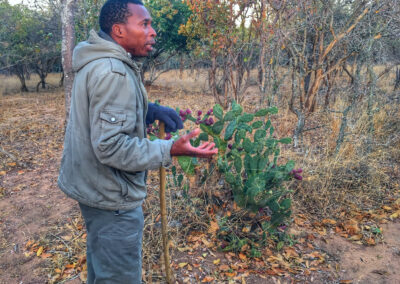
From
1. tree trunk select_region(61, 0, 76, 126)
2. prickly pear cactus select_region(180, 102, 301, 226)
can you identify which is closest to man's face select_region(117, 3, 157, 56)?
prickly pear cactus select_region(180, 102, 301, 226)

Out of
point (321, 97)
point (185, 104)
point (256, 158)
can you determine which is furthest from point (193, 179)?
point (185, 104)

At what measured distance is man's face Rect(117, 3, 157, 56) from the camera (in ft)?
4.57

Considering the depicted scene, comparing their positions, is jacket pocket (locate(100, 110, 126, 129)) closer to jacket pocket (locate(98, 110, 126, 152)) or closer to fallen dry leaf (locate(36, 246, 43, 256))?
jacket pocket (locate(98, 110, 126, 152))

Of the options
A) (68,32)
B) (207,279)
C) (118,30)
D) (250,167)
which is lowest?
(207,279)

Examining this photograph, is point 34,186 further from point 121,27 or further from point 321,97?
point 321,97

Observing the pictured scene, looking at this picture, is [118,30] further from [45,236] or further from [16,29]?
[16,29]

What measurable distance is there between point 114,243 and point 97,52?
2.87 ft

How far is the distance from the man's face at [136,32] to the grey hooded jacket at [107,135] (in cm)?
9

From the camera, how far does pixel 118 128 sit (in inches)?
48.6

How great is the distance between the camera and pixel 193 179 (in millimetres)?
3256

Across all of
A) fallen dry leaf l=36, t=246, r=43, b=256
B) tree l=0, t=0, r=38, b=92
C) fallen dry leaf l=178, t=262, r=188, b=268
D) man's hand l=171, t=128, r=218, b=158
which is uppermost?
tree l=0, t=0, r=38, b=92

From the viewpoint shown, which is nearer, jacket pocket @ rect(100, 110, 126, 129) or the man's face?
jacket pocket @ rect(100, 110, 126, 129)

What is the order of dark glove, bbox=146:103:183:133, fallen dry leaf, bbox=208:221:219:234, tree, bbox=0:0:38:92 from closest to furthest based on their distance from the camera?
dark glove, bbox=146:103:183:133
fallen dry leaf, bbox=208:221:219:234
tree, bbox=0:0:38:92

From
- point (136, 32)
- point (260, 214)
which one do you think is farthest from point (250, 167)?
point (136, 32)
